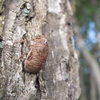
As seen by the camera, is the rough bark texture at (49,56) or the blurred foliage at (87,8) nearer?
the rough bark texture at (49,56)

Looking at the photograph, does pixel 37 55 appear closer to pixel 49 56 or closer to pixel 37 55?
pixel 37 55

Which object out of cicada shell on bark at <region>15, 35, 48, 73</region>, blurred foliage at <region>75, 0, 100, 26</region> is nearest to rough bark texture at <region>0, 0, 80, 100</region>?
cicada shell on bark at <region>15, 35, 48, 73</region>

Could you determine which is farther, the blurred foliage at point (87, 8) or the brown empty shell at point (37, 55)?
the blurred foliage at point (87, 8)

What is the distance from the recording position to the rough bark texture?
69.8 inches

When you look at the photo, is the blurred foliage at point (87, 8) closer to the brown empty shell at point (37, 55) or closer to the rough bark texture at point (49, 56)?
the rough bark texture at point (49, 56)

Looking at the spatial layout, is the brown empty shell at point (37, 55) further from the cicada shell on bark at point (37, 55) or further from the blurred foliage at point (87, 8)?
the blurred foliage at point (87, 8)

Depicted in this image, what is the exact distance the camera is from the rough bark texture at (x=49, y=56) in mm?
1773

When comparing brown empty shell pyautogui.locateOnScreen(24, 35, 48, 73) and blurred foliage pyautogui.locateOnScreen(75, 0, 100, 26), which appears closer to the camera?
brown empty shell pyautogui.locateOnScreen(24, 35, 48, 73)

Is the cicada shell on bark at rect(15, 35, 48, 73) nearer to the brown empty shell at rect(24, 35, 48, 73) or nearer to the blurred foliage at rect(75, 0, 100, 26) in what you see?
the brown empty shell at rect(24, 35, 48, 73)

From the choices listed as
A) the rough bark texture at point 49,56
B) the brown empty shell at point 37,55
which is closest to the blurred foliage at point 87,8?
the rough bark texture at point 49,56

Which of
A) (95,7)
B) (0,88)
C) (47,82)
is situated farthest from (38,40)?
(95,7)

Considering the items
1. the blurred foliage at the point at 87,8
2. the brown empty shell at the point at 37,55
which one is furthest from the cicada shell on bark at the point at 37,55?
the blurred foliage at the point at 87,8

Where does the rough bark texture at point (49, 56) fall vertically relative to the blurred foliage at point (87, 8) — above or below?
below

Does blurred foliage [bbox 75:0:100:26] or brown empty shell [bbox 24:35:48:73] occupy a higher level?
blurred foliage [bbox 75:0:100:26]
